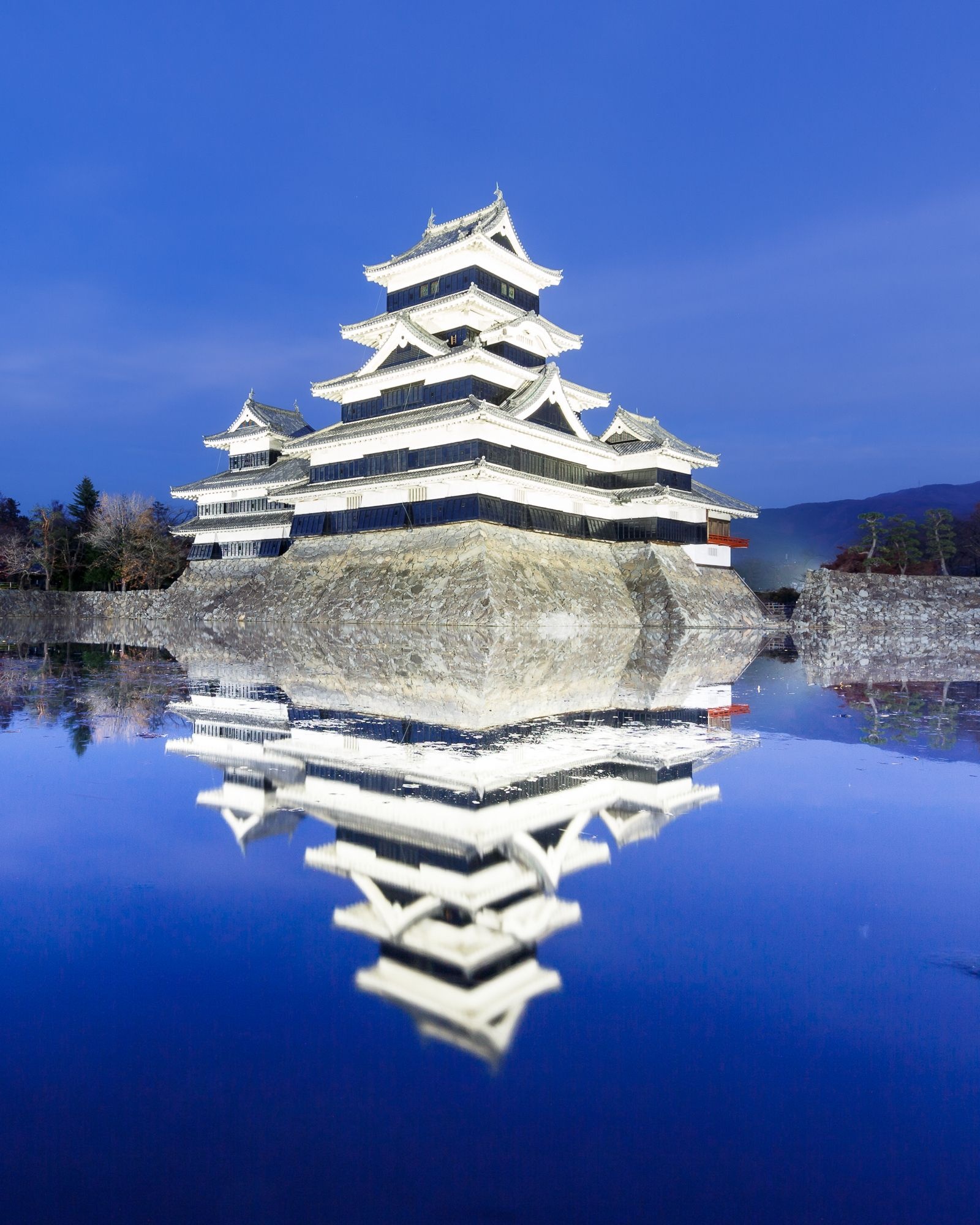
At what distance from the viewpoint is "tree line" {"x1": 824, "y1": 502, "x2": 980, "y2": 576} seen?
140 feet

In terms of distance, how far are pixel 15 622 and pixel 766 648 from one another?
37.7 metres

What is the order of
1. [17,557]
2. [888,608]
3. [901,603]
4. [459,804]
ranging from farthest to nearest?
[17,557] < [888,608] < [901,603] < [459,804]

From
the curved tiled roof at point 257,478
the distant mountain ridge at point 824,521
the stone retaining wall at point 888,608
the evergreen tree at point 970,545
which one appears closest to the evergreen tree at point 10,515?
the curved tiled roof at point 257,478

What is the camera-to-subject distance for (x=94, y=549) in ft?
170

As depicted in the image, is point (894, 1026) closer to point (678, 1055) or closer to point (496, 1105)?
point (678, 1055)

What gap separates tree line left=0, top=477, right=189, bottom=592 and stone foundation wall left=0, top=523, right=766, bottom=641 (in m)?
7.11

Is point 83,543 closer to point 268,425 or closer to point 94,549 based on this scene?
point 94,549

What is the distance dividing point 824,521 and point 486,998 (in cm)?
→ 14195

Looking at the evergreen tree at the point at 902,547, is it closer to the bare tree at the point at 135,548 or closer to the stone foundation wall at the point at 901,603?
the stone foundation wall at the point at 901,603

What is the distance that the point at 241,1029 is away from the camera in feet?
8.68

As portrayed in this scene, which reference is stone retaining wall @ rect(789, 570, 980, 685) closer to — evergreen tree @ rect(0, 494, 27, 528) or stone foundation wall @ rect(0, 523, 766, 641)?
stone foundation wall @ rect(0, 523, 766, 641)

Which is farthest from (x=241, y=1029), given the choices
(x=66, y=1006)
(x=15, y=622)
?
(x=15, y=622)

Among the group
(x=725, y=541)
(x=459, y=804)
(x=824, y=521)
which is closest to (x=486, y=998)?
(x=459, y=804)

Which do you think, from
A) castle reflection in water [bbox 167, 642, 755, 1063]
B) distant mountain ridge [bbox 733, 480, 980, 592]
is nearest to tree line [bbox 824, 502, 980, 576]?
castle reflection in water [bbox 167, 642, 755, 1063]
